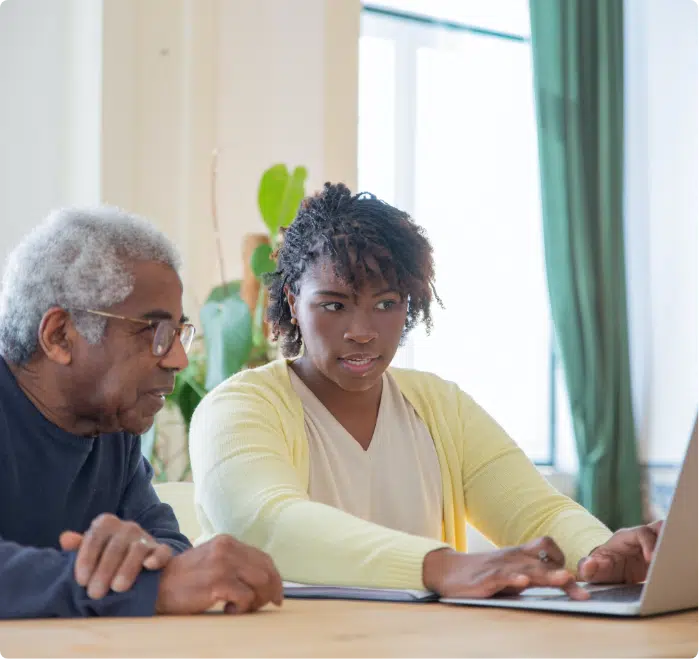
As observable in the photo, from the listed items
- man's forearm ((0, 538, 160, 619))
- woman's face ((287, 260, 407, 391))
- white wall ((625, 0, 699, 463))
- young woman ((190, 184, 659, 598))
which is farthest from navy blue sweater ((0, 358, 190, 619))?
white wall ((625, 0, 699, 463))

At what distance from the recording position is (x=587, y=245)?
16.0ft

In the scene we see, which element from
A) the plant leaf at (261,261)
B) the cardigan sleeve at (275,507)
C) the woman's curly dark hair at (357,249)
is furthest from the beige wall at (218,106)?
the cardigan sleeve at (275,507)

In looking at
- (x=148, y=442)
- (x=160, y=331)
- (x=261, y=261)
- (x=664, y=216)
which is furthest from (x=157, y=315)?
(x=664, y=216)

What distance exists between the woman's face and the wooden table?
0.71 meters

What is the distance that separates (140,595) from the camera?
1191 mm

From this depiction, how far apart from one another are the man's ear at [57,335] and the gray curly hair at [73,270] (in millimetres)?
12

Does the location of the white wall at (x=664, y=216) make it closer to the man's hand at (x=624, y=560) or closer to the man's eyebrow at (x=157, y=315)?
the man's hand at (x=624, y=560)

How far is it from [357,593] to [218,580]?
0.24 metres

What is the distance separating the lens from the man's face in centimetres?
156

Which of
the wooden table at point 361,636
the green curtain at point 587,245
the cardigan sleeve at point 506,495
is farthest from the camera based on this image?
the green curtain at point 587,245

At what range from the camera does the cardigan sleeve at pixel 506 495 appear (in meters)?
1.84

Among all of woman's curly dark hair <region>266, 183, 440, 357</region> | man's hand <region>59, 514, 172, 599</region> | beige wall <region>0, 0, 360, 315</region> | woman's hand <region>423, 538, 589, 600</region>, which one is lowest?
woman's hand <region>423, 538, 589, 600</region>

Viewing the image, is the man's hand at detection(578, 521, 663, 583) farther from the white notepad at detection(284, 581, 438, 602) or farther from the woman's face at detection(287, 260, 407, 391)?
the woman's face at detection(287, 260, 407, 391)

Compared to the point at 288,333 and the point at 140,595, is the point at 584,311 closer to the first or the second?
the point at 288,333
